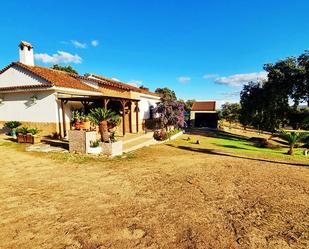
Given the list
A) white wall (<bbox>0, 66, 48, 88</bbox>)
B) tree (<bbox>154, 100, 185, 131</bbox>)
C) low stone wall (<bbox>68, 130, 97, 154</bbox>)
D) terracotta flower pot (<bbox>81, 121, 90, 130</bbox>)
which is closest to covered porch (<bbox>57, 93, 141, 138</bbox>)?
terracotta flower pot (<bbox>81, 121, 90, 130</bbox>)

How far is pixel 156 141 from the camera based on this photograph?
1958 centimetres

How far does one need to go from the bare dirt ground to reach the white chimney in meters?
11.8

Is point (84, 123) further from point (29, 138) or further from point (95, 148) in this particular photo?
point (29, 138)

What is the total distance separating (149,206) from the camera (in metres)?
6.70

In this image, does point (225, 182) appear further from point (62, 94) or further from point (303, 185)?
point (62, 94)

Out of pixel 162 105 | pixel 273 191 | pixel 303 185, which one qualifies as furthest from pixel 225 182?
pixel 162 105

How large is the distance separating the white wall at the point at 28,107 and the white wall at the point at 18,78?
0.88m

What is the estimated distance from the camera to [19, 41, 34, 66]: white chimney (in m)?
19.3

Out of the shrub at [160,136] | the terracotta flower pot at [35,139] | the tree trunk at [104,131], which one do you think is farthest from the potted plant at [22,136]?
the shrub at [160,136]

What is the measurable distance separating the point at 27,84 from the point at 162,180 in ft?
48.7

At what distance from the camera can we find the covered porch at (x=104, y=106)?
16.0 m

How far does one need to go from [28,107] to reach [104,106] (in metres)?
7.15

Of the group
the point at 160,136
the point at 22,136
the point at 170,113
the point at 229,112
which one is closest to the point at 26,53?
the point at 22,136

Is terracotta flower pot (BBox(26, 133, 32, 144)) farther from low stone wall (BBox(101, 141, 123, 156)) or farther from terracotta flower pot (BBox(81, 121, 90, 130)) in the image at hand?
low stone wall (BBox(101, 141, 123, 156))
